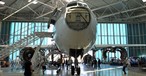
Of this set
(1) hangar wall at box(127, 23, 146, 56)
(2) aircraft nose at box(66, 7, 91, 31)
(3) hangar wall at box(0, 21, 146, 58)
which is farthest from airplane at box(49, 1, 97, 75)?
(1) hangar wall at box(127, 23, 146, 56)

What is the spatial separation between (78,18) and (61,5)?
2837 centimetres

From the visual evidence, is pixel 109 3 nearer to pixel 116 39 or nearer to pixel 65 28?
pixel 116 39

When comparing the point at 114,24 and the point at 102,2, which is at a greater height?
the point at 102,2

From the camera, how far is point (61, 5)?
36.4m

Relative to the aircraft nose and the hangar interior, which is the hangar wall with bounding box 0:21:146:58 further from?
the aircraft nose

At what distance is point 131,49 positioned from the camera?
159ft

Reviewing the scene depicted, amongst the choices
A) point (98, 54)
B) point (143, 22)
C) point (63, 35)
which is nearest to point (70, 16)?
point (63, 35)

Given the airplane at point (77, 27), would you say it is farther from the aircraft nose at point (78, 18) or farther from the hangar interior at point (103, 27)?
the hangar interior at point (103, 27)

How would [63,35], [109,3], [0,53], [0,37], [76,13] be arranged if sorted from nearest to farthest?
1. [76,13]
2. [63,35]
3. [0,53]
4. [109,3]
5. [0,37]

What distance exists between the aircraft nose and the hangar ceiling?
19.1 metres

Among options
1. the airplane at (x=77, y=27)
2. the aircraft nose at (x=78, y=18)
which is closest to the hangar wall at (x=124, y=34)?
the airplane at (x=77, y=27)

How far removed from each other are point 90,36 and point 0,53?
49.4 feet

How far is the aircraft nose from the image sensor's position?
343 inches

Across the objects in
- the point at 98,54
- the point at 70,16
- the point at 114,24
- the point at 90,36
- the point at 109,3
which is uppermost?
the point at 109,3
